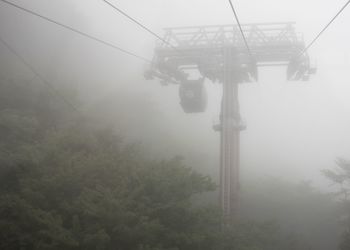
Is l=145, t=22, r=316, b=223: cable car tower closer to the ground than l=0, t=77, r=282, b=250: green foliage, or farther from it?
farther from it

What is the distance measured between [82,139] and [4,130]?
599 centimetres

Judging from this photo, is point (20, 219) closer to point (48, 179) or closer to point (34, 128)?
point (48, 179)

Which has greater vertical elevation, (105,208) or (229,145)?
(229,145)

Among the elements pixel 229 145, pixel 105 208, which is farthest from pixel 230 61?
pixel 105 208

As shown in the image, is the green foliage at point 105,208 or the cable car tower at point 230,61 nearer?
the green foliage at point 105,208

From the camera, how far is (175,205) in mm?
11016

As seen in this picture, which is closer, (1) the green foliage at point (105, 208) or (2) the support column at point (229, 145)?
(1) the green foliage at point (105, 208)

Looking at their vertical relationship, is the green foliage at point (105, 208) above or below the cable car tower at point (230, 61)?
below

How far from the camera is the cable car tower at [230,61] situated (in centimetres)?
1426

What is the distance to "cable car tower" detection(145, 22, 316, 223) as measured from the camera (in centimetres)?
1426

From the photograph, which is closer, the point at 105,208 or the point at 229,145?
the point at 105,208

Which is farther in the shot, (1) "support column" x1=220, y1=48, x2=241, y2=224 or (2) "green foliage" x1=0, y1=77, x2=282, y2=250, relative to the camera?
(1) "support column" x1=220, y1=48, x2=241, y2=224

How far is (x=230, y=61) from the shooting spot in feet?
49.5

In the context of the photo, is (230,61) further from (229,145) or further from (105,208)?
(105,208)
